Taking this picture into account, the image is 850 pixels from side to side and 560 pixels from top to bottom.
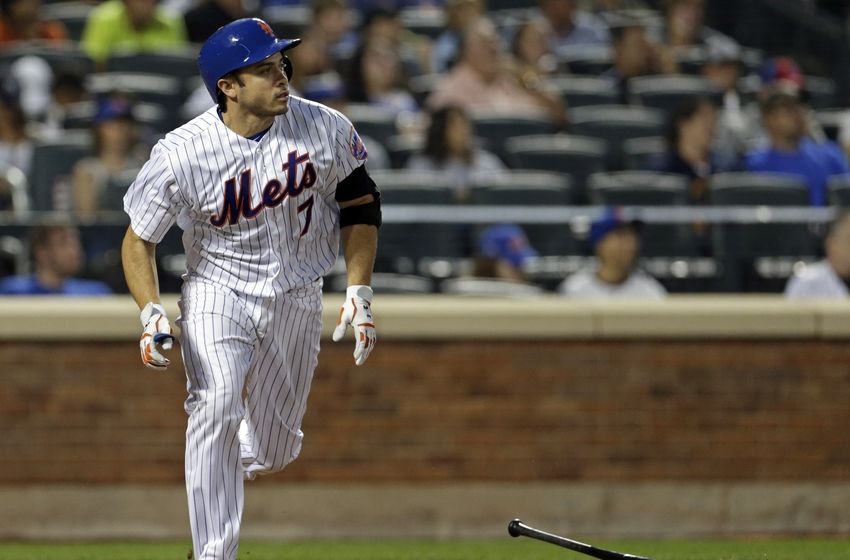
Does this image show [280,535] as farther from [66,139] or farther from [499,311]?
[66,139]

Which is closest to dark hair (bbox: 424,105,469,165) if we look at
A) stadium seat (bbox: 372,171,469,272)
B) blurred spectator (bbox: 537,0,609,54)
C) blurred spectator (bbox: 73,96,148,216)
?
stadium seat (bbox: 372,171,469,272)

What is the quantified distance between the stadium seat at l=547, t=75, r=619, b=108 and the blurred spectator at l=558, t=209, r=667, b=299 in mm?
3486

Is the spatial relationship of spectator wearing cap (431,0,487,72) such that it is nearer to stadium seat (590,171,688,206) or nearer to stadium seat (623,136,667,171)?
stadium seat (623,136,667,171)

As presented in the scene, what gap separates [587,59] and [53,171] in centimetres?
514

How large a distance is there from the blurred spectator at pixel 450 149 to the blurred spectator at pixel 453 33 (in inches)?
94.6

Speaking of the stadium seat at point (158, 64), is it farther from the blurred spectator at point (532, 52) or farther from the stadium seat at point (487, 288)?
the stadium seat at point (487, 288)

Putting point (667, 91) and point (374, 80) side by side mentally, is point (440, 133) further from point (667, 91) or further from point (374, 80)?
point (667, 91)

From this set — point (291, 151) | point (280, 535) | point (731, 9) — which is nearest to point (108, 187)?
point (280, 535)

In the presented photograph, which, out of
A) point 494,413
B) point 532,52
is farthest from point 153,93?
point 494,413

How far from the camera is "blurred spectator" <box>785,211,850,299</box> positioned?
848 centimetres

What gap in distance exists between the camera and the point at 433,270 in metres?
8.59

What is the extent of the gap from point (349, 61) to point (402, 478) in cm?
421

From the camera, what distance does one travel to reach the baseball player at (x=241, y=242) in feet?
16.2

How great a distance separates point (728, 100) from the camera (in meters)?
11.9
